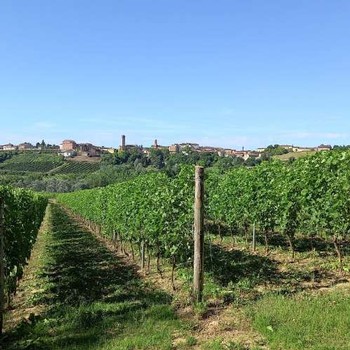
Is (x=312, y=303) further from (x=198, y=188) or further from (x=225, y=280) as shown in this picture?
(x=225, y=280)

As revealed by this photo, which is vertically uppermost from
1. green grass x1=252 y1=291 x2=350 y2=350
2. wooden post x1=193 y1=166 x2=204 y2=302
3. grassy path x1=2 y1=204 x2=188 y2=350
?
wooden post x1=193 y1=166 x2=204 y2=302

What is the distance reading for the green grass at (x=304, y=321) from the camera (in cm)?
535

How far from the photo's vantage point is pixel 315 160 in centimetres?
1114

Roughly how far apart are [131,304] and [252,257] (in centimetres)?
662

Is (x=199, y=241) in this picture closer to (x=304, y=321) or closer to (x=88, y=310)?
(x=304, y=321)

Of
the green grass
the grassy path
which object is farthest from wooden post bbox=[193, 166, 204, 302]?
the green grass

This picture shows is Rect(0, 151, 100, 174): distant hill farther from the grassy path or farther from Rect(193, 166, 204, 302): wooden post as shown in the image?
Rect(193, 166, 204, 302): wooden post

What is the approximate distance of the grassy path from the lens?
621 centimetres

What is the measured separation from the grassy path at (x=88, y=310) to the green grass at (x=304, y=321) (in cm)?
138

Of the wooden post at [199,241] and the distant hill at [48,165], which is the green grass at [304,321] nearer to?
the wooden post at [199,241]

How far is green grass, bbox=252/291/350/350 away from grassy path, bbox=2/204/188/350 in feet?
4.53

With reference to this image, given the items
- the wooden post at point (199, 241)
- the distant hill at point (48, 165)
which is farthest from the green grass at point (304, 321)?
the distant hill at point (48, 165)

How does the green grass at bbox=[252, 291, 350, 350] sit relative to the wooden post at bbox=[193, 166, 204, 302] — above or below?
below

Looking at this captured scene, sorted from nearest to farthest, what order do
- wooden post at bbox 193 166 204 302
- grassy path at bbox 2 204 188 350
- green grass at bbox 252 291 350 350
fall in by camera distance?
green grass at bbox 252 291 350 350 → grassy path at bbox 2 204 188 350 → wooden post at bbox 193 166 204 302
